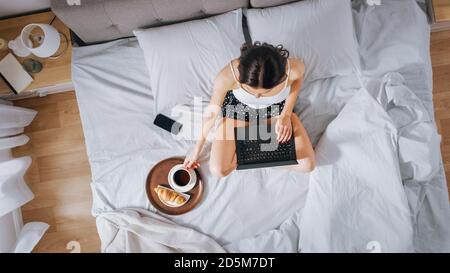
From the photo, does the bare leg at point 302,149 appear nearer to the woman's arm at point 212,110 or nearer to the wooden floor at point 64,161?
the woman's arm at point 212,110

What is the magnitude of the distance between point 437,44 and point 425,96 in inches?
20.6

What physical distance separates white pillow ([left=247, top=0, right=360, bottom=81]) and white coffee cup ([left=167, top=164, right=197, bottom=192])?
0.68 metres

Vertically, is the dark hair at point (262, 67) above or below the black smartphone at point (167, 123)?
above

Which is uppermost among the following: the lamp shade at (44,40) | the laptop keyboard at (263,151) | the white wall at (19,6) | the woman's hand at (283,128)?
the white wall at (19,6)

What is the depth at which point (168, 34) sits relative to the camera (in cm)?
160

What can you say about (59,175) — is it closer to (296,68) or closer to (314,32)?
(296,68)

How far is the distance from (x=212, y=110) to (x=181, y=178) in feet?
1.11

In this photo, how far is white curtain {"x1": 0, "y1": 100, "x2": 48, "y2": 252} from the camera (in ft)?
5.18

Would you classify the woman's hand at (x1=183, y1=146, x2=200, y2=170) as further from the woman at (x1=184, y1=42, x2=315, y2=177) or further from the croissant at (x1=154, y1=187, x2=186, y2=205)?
the croissant at (x1=154, y1=187, x2=186, y2=205)

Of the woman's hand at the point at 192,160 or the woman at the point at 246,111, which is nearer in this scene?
the woman at the point at 246,111

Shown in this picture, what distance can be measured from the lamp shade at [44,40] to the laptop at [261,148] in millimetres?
910

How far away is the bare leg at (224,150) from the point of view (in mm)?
1587

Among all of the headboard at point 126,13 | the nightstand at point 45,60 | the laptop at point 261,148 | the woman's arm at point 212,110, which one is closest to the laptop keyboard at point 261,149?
the laptop at point 261,148
